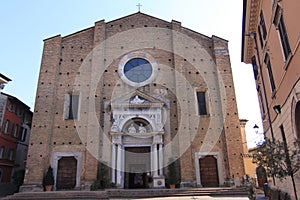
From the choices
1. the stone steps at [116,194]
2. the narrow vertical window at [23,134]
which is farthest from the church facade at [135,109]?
the narrow vertical window at [23,134]

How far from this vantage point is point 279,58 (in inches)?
326

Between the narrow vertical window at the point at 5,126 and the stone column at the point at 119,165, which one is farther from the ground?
the narrow vertical window at the point at 5,126

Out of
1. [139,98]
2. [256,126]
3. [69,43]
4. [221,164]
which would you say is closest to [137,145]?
[139,98]

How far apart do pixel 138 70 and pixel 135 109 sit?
9.68 ft

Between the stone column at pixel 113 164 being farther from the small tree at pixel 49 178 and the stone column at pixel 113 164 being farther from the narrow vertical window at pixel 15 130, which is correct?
the narrow vertical window at pixel 15 130

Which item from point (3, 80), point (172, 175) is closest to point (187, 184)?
point (172, 175)

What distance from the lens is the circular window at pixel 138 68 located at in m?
16.6

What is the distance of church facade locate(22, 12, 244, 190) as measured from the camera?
1449 cm

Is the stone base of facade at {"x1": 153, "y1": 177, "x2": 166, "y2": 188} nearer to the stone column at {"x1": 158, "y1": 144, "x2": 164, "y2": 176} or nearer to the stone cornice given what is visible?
the stone column at {"x1": 158, "y1": 144, "x2": 164, "y2": 176}

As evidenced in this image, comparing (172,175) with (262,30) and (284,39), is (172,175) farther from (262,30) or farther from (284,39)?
Result: (284,39)

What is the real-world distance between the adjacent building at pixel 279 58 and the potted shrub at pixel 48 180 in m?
11.3

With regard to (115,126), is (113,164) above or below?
below

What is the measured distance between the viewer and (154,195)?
38.5 feet

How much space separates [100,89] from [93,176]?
524 cm
